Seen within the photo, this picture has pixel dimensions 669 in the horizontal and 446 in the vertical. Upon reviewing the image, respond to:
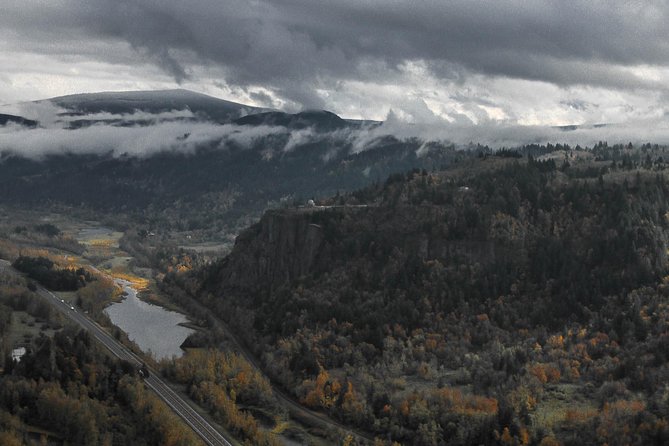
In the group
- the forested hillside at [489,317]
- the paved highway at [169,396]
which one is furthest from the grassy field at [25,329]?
the forested hillside at [489,317]

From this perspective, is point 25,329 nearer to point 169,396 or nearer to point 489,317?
point 169,396

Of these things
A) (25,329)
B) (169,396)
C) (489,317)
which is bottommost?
(169,396)

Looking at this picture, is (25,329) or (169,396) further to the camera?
(25,329)

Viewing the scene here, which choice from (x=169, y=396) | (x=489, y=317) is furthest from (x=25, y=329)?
(x=489, y=317)

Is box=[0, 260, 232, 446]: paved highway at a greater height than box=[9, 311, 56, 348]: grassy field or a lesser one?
lesser

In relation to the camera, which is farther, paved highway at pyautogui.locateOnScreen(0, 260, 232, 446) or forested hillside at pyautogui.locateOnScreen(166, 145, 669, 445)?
forested hillside at pyautogui.locateOnScreen(166, 145, 669, 445)

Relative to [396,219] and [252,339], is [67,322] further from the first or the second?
[396,219]

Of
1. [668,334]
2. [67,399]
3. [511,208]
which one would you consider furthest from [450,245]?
[67,399]

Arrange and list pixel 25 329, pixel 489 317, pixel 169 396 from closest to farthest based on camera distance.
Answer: pixel 169 396, pixel 489 317, pixel 25 329

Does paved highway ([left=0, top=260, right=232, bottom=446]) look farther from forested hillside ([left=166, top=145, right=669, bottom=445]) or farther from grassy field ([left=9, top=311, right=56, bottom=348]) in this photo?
forested hillside ([left=166, top=145, right=669, bottom=445])

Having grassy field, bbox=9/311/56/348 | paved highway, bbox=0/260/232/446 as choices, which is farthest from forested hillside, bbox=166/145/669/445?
grassy field, bbox=9/311/56/348
